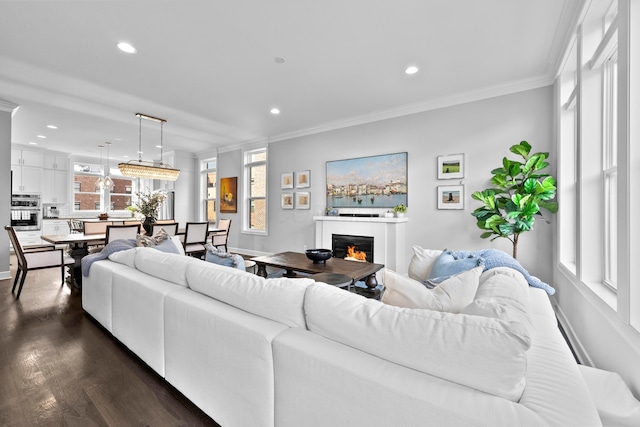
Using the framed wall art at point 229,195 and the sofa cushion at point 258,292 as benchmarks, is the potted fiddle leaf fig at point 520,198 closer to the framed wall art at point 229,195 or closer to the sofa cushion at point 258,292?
the sofa cushion at point 258,292

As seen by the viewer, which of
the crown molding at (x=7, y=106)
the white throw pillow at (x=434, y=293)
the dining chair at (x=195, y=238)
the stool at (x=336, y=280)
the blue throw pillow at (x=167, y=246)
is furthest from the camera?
the dining chair at (x=195, y=238)

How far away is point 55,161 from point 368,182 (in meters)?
8.57

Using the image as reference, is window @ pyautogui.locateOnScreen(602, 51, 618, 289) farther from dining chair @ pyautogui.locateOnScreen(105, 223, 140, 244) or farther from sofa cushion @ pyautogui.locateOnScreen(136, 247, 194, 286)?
dining chair @ pyautogui.locateOnScreen(105, 223, 140, 244)

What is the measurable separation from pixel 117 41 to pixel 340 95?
270 cm

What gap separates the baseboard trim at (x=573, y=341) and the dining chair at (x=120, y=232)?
517cm

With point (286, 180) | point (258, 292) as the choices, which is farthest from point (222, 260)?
point (286, 180)

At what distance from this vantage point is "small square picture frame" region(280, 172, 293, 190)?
20.1ft

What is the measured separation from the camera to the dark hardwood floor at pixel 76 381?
5.16 feet

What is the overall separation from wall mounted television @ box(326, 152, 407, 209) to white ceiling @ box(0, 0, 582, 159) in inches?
32.1

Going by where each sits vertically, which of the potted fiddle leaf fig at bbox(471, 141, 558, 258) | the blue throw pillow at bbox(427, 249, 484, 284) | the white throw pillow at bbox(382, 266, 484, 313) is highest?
the potted fiddle leaf fig at bbox(471, 141, 558, 258)

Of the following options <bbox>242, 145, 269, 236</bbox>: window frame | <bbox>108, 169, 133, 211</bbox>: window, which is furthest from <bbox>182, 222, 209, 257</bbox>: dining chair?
<bbox>108, 169, 133, 211</bbox>: window

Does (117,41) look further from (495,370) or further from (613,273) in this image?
(613,273)

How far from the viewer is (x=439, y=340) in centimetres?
90

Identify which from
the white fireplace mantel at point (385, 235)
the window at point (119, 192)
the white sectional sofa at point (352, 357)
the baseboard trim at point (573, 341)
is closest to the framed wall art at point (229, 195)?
the white fireplace mantel at point (385, 235)
